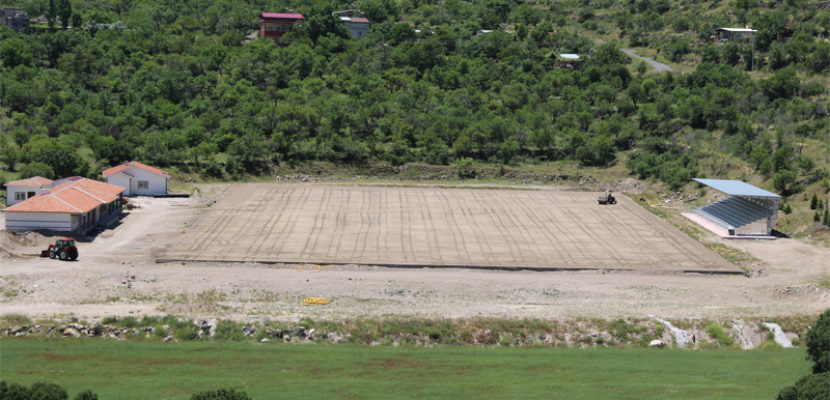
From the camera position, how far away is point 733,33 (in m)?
96.2

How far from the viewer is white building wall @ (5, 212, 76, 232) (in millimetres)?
44031

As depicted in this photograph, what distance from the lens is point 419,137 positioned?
71312mm

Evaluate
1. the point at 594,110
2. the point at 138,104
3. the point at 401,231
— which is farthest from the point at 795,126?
the point at 138,104

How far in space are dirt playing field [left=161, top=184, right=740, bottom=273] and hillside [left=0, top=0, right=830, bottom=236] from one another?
880cm

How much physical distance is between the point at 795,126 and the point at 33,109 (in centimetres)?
6191

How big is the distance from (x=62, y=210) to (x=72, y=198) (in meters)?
2.05

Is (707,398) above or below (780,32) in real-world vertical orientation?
below

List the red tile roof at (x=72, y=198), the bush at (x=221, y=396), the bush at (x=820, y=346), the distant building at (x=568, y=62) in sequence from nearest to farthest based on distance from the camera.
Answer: the bush at (x=221, y=396)
the bush at (x=820, y=346)
the red tile roof at (x=72, y=198)
the distant building at (x=568, y=62)

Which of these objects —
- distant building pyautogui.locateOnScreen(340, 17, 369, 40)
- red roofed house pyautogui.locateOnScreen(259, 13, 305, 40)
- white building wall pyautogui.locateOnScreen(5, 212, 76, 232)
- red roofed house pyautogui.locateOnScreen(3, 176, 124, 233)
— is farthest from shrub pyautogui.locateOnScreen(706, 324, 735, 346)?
distant building pyautogui.locateOnScreen(340, 17, 369, 40)

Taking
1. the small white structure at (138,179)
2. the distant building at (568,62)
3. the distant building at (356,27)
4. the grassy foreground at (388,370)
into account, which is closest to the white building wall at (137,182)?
the small white structure at (138,179)

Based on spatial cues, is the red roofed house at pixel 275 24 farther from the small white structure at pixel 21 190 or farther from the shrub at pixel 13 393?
the shrub at pixel 13 393

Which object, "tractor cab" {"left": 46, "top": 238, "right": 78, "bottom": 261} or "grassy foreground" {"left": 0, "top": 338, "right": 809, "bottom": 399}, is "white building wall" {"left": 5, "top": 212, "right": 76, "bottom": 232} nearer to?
"tractor cab" {"left": 46, "top": 238, "right": 78, "bottom": 261}

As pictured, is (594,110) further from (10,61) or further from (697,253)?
(10,61)

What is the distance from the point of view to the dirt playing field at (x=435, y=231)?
43.4 m
